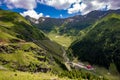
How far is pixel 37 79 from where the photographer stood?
15312 centimetres

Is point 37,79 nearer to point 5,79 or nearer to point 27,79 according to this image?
point 27,79

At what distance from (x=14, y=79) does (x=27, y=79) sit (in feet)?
28.5

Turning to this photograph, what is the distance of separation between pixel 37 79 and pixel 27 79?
6.78 metres

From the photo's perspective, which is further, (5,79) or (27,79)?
(27,79)

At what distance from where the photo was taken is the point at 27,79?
151m

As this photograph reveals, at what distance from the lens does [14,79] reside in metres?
147

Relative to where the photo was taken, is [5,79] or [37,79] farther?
[37,79]

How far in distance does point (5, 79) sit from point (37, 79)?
72.1 ft

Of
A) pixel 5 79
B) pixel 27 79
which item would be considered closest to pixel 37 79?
pixel 27 79

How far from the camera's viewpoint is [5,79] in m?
142

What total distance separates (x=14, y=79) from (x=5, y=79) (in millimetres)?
7066

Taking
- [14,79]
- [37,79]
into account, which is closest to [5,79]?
[14,79]

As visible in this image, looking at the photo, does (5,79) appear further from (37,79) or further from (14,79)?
(37,79)
